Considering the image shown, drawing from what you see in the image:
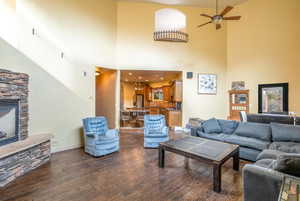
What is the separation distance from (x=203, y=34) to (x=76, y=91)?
568 centimetres

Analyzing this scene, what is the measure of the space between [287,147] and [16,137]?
5.37 m

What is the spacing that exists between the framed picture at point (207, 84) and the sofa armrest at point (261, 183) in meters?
5.10

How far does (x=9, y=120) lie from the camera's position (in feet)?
9.54

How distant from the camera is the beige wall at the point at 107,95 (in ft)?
19.7

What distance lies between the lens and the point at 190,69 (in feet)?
21.0

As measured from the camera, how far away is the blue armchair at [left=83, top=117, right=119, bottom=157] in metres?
3.56

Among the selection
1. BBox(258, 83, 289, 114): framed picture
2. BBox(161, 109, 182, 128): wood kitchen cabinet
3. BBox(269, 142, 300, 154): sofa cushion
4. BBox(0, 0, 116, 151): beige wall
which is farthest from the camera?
BBox(161, 109, 182, 128): wood kitchen cabinet

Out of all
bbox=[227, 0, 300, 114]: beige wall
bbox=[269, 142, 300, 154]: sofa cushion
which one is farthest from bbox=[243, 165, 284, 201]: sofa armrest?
bbox=[227, 0, 300, 114]: beige wall

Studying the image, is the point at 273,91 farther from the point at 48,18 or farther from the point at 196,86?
the point at 48,18

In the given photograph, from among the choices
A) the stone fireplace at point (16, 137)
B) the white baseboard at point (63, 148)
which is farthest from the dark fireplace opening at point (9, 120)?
the white baseboard at point (63, 148)

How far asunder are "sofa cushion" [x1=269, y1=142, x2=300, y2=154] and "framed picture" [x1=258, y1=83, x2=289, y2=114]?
8.59ft

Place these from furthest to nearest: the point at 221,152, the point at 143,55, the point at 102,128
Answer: the point at 143,55 → the point at 102,128 → the point at 221,152

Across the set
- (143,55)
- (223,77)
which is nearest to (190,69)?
(223,77)

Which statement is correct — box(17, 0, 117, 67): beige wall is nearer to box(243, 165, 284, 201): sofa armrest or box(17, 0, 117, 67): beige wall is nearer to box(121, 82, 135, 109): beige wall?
box(243, 165, 284, 201): sofa armrest
